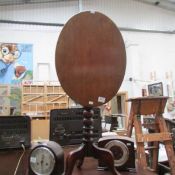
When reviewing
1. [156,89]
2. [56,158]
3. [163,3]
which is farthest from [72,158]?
[163,3]

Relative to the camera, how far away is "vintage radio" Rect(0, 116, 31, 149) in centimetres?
119

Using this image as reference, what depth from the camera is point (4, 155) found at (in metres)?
1.17

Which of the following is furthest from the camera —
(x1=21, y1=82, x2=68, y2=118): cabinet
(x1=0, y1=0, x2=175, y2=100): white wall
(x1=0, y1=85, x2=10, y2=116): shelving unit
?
(x1=0, y1=0, x2=175, y2=100): white wall

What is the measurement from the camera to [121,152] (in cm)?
102

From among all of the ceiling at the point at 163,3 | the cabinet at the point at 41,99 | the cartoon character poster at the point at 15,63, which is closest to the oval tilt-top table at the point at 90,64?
the cabinet at the point at 41,99

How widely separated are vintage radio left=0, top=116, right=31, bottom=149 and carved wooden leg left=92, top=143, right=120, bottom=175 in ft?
1.42

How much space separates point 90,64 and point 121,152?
0.41 m

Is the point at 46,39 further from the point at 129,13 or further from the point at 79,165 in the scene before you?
the point at 79,165

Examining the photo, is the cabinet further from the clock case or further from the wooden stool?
the clock case

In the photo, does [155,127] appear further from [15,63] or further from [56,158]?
[15,63]

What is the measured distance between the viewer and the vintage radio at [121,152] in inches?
39.6

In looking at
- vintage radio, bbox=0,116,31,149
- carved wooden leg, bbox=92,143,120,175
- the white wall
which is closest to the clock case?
carved wooden leg, bbox=92,143,120,175

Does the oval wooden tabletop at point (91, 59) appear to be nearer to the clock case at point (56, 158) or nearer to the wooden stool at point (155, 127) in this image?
the clock case at point (56, 158)

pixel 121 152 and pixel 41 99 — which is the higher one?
pixel 41 99
